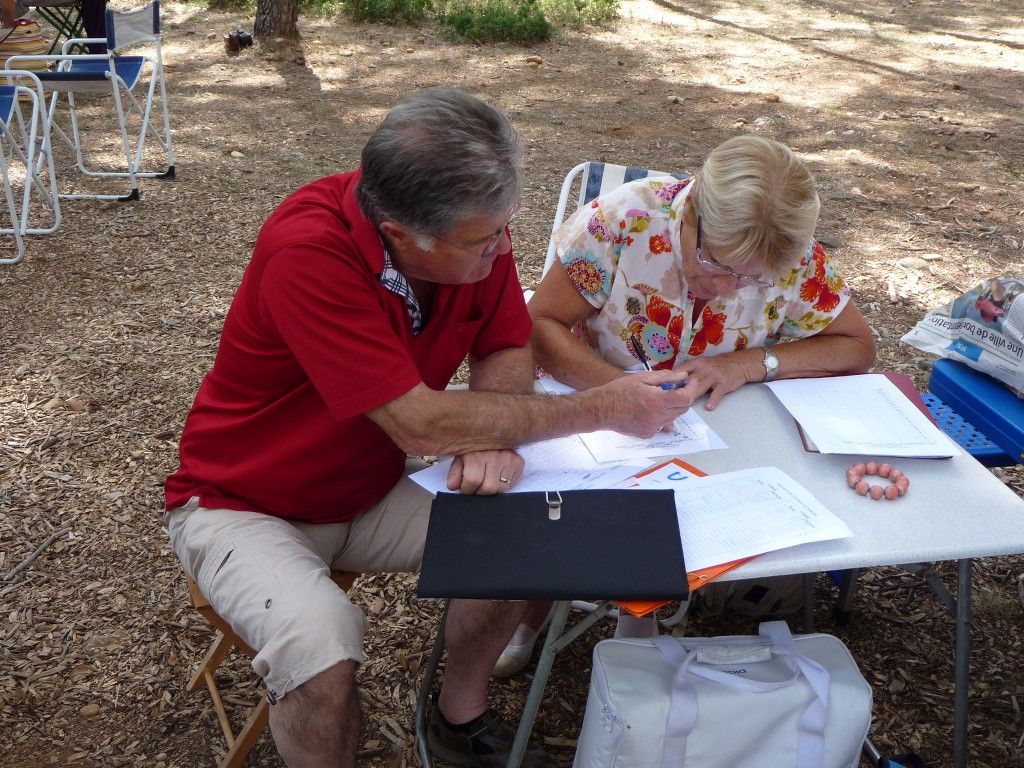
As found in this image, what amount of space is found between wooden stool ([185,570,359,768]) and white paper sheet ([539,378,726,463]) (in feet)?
2.24

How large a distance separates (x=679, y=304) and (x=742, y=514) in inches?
34.5

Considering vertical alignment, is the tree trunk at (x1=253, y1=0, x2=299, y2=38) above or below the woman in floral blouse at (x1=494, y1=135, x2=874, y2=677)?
below

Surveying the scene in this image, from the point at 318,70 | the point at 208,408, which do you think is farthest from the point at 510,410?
the point at 318,70

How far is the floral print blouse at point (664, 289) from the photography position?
8.07 ft

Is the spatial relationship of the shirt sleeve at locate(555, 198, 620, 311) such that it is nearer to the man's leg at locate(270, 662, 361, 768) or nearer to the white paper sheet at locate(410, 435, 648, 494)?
the white paper sheet at locate(410, 435, 648, 494)

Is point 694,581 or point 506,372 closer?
point 694,581

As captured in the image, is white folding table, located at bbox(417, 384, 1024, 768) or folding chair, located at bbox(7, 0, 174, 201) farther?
folding chair, located at bbox(7, 0, 174, 201)

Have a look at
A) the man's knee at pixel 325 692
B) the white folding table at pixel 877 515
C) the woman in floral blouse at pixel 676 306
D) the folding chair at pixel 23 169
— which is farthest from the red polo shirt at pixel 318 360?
the folding chair at pixel 23 169

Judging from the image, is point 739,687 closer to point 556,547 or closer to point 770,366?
point 556,547

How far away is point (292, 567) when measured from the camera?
6.36 feet

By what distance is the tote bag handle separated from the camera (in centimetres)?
184

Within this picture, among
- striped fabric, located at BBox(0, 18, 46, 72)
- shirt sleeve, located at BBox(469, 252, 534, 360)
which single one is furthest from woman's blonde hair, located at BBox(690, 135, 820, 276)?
striped fabric, located at BBox(0, 18, 46, 72)

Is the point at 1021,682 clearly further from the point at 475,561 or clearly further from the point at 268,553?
the point at 268,553

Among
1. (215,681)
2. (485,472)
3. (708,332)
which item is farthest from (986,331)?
(215,681)
